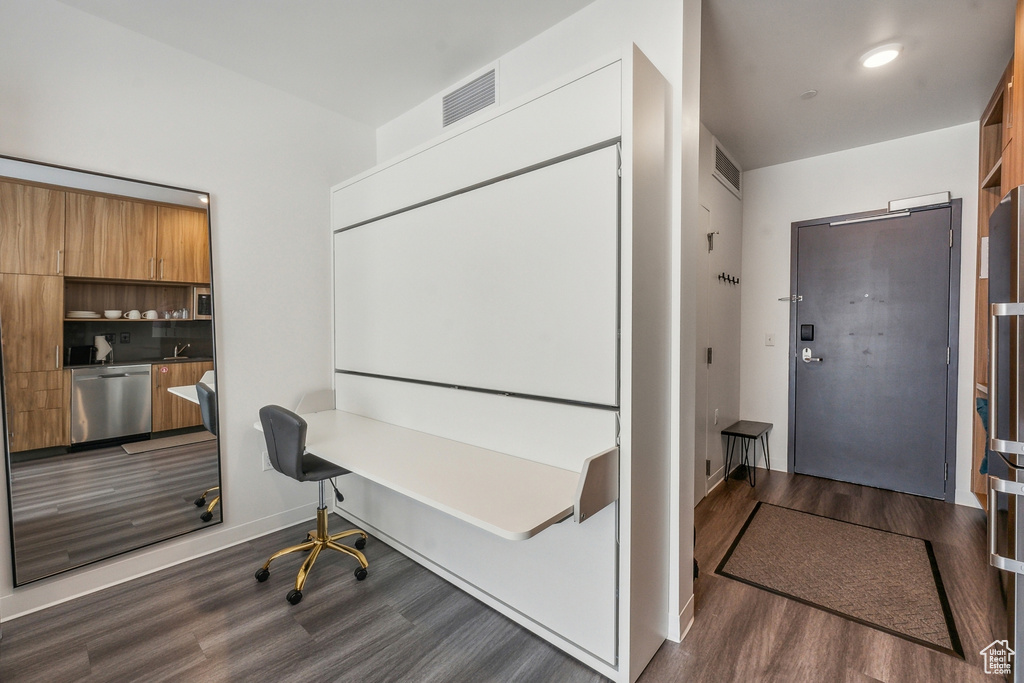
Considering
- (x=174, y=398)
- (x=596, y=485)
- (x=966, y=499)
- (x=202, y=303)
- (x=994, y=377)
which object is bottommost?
(x=966, y=499)

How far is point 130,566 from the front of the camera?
2336 millimetres

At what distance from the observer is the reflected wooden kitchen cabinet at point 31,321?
77.3 inches

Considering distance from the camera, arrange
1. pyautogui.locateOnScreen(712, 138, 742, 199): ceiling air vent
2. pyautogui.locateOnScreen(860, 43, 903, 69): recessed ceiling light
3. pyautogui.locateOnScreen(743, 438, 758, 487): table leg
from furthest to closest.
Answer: pyautogui.locateOnScreen(743, 438, 758, 487): table leg
pyautogui.locateOnScreen(712, 138, 742, 199): ceiling air vent
pyautogui.locateOnScreen(860, 43, 903, 69): recessed ceiling light

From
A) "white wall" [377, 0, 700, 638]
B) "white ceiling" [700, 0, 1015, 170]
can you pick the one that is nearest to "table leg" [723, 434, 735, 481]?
"white wall" [377, 0, 700, 638]

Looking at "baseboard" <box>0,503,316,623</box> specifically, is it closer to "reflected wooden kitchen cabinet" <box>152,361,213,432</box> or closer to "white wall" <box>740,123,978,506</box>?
"reflected wooden kitchen cabinet" <box>152,361,213,432</box>

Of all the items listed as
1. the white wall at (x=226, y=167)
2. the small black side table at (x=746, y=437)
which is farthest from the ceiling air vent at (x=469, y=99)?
the small black side table at (x=746, y=437)

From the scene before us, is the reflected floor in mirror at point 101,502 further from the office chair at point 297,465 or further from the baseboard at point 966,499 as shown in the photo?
the baseboard at point 966,499

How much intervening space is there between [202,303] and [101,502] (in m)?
1.12

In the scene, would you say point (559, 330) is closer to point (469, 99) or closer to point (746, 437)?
point (469, 99)

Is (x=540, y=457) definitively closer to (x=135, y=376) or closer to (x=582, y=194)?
(x=582, y=194)

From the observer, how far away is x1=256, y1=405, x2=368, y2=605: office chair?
6.94 feet

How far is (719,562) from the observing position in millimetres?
2504

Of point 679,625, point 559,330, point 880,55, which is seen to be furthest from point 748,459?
point 559,330

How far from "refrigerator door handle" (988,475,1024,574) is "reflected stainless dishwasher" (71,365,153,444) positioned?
3.55m
